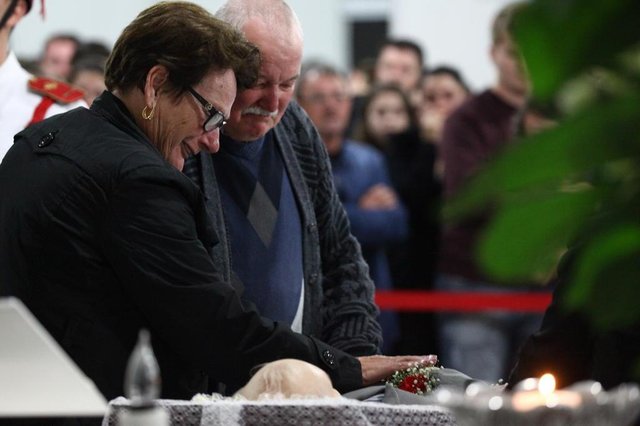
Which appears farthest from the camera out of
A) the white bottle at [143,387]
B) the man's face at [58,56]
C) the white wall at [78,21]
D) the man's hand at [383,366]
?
the white wall at [78,21]

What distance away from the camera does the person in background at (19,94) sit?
13.1ft

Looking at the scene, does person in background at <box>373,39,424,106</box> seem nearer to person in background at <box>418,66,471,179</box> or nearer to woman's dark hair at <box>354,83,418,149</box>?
person in background at <box>418,66,471,179</box>

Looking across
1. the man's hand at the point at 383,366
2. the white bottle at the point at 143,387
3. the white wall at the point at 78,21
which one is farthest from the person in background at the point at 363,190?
the white bottle at the point at 143,387

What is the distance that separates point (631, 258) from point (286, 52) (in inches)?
102

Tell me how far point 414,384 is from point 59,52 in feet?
19.8

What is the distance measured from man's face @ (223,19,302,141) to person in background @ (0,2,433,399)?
0.37 metres

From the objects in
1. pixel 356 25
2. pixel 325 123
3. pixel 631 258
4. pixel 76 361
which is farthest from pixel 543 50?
pixel 356 25

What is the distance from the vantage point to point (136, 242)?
2625 mm

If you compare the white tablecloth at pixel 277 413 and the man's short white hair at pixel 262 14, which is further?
the man's short white hair at pixel 262 14

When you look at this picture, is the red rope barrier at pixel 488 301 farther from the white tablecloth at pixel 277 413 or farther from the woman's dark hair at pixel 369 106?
the white tablecloth at pixel 277 413

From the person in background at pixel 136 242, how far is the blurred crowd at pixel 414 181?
269 centimetres

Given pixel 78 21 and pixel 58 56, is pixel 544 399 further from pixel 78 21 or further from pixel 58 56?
pixel 78 21

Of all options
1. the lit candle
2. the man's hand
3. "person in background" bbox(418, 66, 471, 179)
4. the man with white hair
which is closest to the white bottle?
the lit candle

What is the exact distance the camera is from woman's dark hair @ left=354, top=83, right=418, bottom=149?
689 cm
